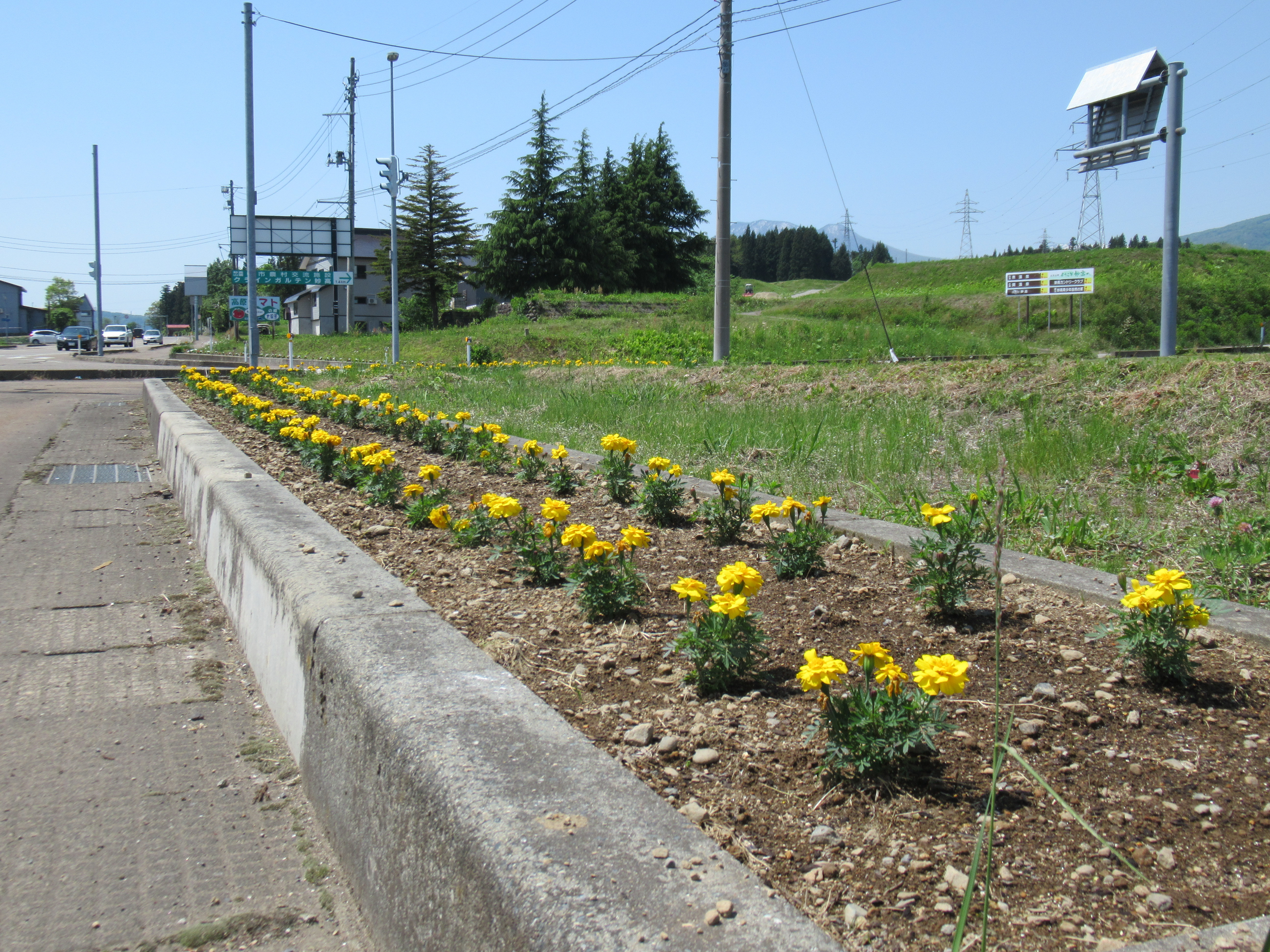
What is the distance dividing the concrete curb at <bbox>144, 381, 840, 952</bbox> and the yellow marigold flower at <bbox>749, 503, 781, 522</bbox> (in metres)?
1.43

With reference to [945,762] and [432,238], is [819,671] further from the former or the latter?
[432,238]

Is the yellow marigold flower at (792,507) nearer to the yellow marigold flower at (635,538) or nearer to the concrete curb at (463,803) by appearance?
the yellow marigold flower at (635,538)

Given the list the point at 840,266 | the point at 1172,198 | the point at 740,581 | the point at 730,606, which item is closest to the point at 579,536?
the point at 740,581

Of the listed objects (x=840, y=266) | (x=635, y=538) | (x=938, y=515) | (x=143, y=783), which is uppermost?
(x=840, y=266)

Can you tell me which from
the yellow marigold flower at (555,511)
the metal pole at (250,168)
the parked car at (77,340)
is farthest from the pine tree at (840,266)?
the yellow marigold flower at (555,511)

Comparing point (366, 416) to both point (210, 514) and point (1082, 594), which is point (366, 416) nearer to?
point (210, 514)

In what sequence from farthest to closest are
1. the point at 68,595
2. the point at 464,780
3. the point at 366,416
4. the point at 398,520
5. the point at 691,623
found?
the point at 366,416 → the point at 398,520 → the point at 68,595 → the point at 691,623 → the point at 464,780

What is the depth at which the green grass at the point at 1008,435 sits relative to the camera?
14.3 feet

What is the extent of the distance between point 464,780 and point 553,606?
1.71 metres

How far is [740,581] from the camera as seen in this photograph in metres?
2.61

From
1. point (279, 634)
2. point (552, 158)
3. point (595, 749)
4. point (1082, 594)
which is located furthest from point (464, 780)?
point (552, 158)

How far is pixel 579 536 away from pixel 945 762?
1.51 meters

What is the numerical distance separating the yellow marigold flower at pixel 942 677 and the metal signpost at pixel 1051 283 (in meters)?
28.2

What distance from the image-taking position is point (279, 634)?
10.1ft
